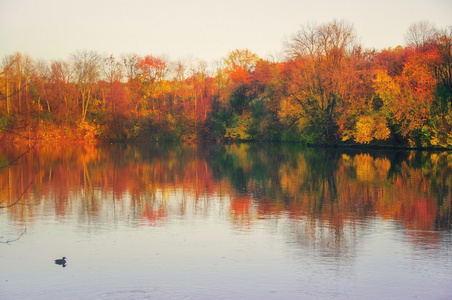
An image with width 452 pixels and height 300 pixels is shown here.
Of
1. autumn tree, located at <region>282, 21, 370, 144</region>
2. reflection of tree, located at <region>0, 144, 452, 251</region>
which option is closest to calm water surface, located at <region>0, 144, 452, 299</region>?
reflection of tree, located at <region>0, 144, 452, 251</region>

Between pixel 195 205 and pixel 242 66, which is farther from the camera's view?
pixel 242 66

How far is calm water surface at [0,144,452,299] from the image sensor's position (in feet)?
29.0

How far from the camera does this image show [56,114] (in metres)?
67.3

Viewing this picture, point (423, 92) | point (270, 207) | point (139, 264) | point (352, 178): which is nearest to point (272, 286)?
point (139, 264)

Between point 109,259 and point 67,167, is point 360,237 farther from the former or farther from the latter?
point 67,167

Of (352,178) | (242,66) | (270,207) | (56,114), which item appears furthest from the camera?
(242,66)

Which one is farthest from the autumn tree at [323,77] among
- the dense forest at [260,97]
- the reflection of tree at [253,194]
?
the reflection of tree at [253,194]

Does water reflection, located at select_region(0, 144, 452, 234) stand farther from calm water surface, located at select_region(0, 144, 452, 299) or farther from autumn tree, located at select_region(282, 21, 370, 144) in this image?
autumn tree, located at select_region(282, 21, 370, 144)

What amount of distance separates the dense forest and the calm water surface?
1944cm

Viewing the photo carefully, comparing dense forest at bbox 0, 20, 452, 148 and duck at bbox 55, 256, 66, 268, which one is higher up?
dense forest at bbox 0, 20, 452, 148

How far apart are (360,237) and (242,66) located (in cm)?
7779

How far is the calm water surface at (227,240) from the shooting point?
8.84 m

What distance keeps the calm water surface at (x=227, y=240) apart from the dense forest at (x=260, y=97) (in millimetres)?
19443

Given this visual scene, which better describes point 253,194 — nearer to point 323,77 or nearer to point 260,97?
point 323,77
